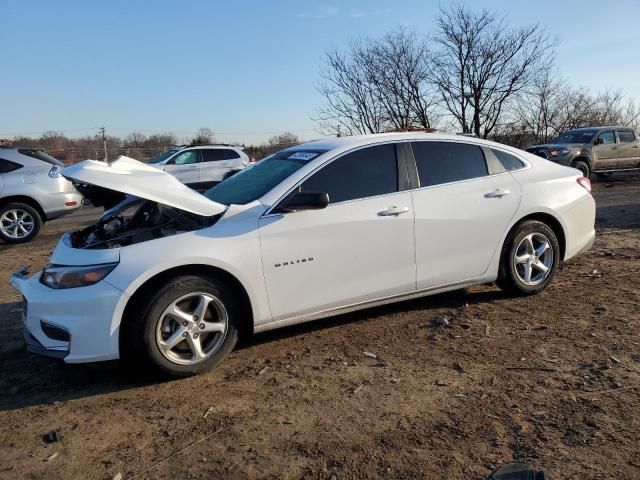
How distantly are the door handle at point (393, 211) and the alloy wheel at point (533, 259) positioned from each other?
1290 mm

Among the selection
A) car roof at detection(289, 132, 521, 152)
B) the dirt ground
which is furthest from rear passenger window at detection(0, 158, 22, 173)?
car roof at detection(289, 132, 521, 152)

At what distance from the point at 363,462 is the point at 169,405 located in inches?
53.6

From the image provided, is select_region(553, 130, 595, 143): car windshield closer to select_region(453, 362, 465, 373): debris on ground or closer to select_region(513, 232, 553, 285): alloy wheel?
select_region(513, 232, 553, 285): alloy wheel

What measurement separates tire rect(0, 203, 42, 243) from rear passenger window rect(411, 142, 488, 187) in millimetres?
8024

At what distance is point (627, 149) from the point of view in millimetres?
18828

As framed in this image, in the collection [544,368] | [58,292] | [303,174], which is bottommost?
[544,368]

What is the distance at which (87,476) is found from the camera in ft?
9.00

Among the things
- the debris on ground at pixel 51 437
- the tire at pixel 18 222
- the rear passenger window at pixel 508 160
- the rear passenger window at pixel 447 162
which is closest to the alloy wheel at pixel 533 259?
the rear passenger window at pixel 508 160

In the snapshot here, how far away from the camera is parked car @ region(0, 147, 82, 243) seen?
9.86 meters

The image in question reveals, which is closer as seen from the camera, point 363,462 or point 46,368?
point 363,462

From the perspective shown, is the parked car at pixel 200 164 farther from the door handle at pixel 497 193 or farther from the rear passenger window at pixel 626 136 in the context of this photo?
the rear passenger window at pixel 626 136

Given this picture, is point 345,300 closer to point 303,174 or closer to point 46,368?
point 303,174

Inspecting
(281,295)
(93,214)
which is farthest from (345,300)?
(93,214)

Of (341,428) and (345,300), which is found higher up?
(345,300)
